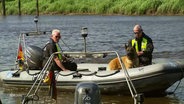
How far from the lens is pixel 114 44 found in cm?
2386

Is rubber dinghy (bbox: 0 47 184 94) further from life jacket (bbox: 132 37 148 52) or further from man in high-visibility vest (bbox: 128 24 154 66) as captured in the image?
life jacket (bbox: 132 37 148 52)

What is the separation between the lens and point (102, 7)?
5425cm

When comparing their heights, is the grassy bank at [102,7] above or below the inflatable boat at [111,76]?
below

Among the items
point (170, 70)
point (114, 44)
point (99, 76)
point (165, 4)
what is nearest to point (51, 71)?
point (99, 76)

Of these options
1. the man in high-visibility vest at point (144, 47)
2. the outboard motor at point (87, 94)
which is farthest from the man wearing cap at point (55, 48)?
Result: the outboard motor at point (87, 94)

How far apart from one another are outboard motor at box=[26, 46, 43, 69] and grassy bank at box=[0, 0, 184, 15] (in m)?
33.5

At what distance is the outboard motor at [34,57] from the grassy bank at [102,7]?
110ft

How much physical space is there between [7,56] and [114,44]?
19.5ft

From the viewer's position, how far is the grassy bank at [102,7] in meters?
47.2

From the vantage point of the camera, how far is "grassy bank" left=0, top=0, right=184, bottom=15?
1857 inches

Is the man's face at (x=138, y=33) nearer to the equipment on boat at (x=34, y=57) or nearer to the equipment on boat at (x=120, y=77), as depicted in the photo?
the equipment on boat at (x=120, y=77)

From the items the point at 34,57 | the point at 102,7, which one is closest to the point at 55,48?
the point at 34,57

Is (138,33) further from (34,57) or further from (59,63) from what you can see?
(34,57)

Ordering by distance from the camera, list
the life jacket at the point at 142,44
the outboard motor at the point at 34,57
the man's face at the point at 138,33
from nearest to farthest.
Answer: the man's face at the point at 138,33 → the life jacket at the point at 142,44 → the outboard motor at the point at 34,57
